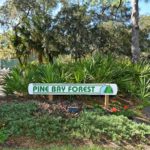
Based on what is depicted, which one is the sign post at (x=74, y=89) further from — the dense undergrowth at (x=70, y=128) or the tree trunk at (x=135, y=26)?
the tree trunk at (x=135, y=26)

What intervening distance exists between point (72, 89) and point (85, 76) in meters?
1.08

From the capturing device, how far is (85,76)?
10383 mm

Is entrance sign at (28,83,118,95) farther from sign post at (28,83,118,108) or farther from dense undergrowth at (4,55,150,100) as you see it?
dense undergrowth at (4,55,150,100)

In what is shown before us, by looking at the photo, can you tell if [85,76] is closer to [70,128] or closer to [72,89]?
[72,89]

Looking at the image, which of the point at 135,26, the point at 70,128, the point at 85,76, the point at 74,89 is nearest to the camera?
the point at 70,128

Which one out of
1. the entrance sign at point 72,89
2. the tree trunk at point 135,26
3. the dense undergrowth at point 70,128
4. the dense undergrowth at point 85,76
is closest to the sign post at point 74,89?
the entrance sign at point 72,89

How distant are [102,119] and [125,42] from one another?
28.2 metres

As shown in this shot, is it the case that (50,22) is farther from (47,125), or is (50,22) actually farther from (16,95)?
(47,125)

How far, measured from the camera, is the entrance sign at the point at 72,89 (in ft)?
30.8

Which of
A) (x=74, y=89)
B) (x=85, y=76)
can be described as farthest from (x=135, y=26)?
(x=74, y=89)

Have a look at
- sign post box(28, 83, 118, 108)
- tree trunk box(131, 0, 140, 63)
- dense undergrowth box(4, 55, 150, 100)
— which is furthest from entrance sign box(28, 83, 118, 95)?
tree trunk box(131, 0, 140, 63)

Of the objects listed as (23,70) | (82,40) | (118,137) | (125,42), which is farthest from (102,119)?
(125,42)

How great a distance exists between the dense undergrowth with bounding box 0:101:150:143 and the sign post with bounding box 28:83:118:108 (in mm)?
1374

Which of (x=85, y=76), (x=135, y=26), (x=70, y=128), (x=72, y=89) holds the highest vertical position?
(x=135, y=26)
